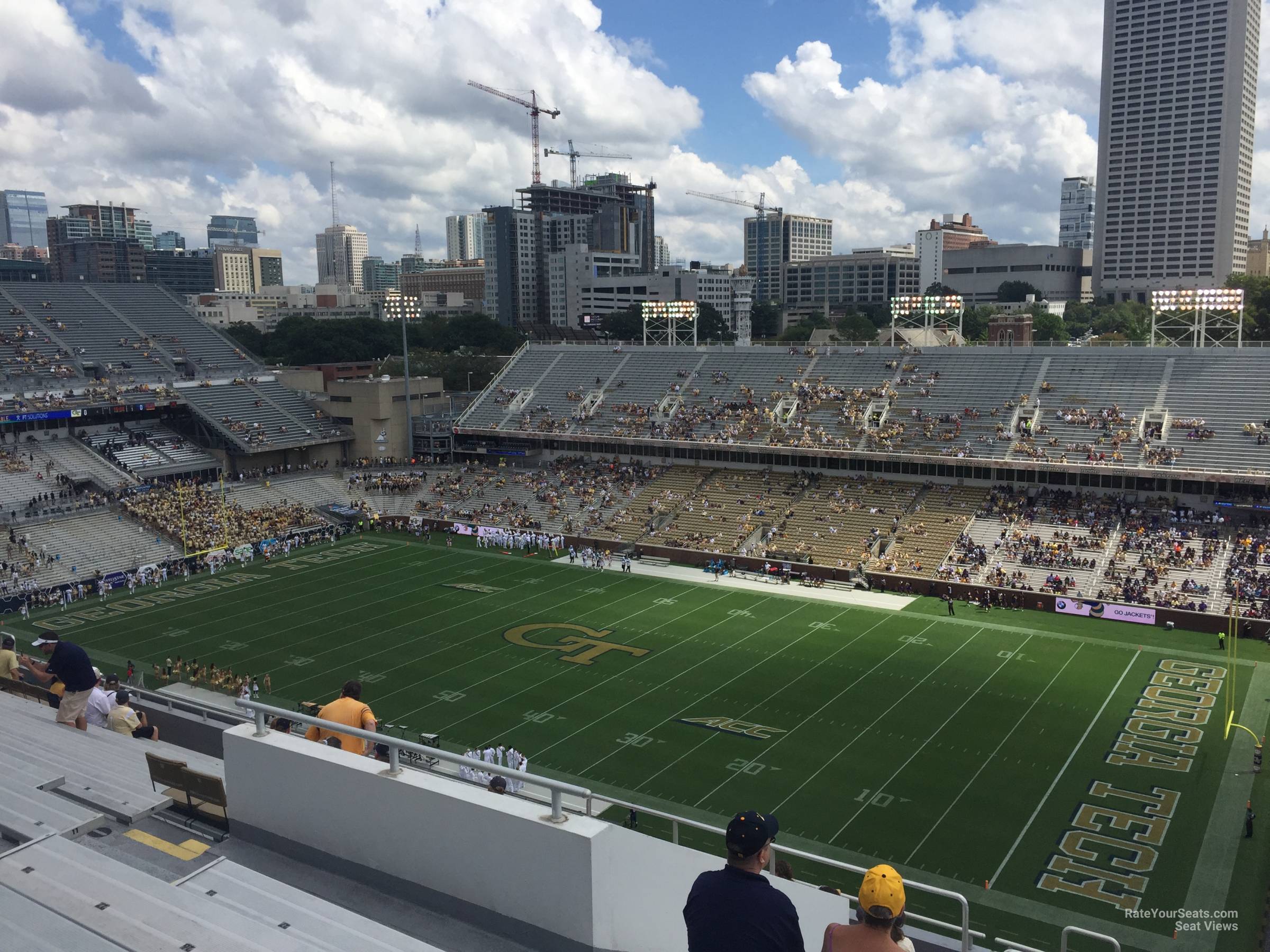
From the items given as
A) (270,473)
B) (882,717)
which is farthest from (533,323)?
(882,717)

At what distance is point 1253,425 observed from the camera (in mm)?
42188

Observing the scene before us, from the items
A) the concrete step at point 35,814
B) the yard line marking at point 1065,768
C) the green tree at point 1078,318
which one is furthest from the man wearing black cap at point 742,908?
the green tree at point 1078,318

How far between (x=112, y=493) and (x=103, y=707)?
43.2 meters

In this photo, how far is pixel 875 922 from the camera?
4.90 meters

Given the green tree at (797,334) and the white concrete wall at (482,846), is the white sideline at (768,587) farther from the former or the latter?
the green tree at (797,334)

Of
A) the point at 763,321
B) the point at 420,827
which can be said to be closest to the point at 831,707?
the point at 420,827

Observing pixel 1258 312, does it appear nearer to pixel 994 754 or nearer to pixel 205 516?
pixel 994 754

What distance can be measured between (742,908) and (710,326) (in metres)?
126

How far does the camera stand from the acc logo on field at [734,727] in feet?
85.4

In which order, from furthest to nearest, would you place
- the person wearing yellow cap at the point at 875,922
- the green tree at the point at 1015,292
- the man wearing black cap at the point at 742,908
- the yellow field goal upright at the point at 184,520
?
the green tree at the point at 1015,292 < the yellow field goal upright at the point at 184,520 < the person wearing yellow cap at the point at 875,922 < the man wearing black cap at the point at 742,908

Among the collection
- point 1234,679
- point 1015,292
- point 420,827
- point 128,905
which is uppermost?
point 1015,292

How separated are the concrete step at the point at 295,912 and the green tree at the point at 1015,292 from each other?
166963 millimetres

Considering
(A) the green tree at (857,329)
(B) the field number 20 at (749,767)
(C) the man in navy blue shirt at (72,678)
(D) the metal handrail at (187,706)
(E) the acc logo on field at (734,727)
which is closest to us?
(C) the man in navy blue shirt at (72,678)

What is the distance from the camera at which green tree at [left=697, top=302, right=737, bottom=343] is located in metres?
126
